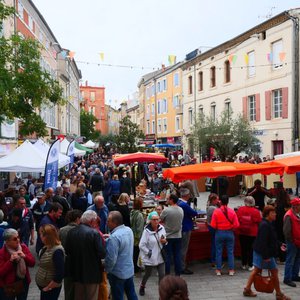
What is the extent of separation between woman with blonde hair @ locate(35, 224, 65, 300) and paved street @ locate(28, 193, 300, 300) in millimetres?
2010

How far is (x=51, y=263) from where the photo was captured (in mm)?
4879

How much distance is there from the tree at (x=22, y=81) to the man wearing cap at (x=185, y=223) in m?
5.98

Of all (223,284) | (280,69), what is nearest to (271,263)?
(223,284)

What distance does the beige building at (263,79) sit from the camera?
2205 centimetres

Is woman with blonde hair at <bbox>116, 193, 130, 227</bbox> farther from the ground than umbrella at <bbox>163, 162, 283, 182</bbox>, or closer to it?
closer to it

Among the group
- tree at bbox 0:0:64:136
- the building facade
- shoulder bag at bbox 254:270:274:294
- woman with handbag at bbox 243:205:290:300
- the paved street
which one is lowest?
→ the paved street

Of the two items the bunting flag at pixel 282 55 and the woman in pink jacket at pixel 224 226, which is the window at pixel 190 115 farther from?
the woman in pink jacket at pixel 224 226

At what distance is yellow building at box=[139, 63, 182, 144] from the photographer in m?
43.3

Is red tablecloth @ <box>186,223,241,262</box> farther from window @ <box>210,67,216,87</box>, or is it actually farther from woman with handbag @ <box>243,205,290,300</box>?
window @ <box>210,67,216,87</box>

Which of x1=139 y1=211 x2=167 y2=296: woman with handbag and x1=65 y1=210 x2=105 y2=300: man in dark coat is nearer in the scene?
x1=65 y1=210 x2=105 y2=300: man in dark coat

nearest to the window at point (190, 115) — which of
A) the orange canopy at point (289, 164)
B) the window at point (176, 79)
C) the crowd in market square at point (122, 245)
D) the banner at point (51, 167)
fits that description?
the window at point (176, 79)

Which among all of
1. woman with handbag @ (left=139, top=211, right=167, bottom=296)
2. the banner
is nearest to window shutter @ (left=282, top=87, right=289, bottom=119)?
the banner

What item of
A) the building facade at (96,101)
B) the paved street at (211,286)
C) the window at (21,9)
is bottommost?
the paved street at (211,286)

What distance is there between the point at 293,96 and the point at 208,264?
15840 mm
